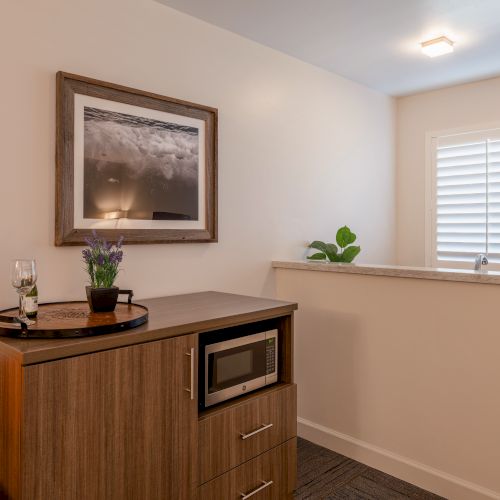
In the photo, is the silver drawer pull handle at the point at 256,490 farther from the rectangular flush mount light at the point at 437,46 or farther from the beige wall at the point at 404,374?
the rectangular flush mount light at the point at 437,46

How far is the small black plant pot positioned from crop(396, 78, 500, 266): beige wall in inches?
118

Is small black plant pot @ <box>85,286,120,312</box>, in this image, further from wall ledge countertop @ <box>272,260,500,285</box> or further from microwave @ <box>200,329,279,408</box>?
wall ledge countertop @ <box>272,260,500,285</box>

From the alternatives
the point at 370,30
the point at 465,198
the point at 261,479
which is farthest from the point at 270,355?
the point at 465,198

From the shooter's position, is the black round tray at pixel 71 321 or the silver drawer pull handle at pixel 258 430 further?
the silver drawer pull handle at pixel 258 430

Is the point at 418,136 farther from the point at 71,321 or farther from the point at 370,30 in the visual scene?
the point at 71,321

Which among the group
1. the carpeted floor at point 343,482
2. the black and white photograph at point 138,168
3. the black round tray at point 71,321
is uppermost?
the black and white photograph at point 138,168

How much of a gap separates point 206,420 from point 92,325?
1.94ft

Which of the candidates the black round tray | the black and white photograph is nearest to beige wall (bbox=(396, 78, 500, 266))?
the black and white photograph

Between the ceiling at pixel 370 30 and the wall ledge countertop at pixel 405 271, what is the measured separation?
1374 millimetres

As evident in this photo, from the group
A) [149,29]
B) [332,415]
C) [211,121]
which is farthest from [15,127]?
[332,415]

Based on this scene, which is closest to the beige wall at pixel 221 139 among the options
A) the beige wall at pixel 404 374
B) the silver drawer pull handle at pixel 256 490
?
the beige wall at pixel 404 374

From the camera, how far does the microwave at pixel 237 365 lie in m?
1.87

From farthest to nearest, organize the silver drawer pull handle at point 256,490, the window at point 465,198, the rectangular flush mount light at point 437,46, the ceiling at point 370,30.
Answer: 1. the window at point 465,198
2. the rectangular flush mount light at point 437,46
3. the ceiling at point 370,30
4. the silver drawer pull handle at point 256,490

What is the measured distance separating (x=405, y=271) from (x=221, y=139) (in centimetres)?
125
